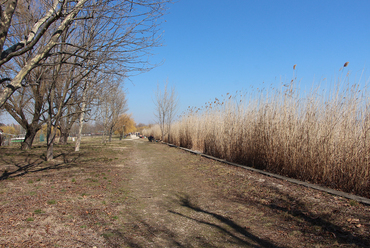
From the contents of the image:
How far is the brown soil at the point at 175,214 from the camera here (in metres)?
2.64

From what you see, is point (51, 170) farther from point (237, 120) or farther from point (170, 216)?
point (237, 120)

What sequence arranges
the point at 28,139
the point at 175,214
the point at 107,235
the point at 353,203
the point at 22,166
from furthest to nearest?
the point at 28,139 < the point at 22,166 < the point at 175,214 < the point at 353,203 < the point at 107,235

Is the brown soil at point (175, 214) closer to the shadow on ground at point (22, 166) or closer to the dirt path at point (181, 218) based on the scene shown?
the dirt path at point (181, 218)

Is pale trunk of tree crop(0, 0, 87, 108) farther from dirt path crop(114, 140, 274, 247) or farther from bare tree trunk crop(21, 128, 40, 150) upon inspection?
bare tree trunk crop(21, 128, 40, 150)

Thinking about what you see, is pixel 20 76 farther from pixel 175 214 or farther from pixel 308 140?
pixel 308 140

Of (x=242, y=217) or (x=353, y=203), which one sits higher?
(x=353, y=203)

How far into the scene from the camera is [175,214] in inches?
141

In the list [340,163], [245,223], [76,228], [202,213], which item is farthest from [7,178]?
[340,163]

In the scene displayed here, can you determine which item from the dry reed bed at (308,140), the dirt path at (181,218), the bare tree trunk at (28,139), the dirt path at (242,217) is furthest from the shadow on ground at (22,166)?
the dry reed bed at (308,140)

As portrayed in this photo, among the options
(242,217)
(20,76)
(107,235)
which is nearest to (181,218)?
(242,217)

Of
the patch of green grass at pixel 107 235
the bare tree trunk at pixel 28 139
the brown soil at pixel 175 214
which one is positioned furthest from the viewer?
the bare tree trunk at pixel 28 139

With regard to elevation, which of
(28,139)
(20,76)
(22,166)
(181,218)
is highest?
(20,76)

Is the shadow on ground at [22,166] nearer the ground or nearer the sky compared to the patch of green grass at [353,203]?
nearer the ground

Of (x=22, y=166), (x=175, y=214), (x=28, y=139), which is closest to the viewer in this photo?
(x=175, y=214)
